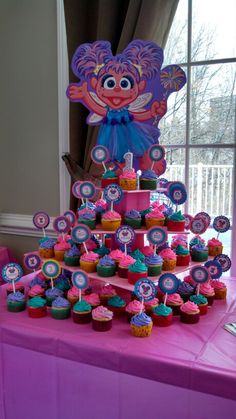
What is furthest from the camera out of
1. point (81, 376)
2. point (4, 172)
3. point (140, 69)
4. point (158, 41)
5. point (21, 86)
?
point (4, 172)

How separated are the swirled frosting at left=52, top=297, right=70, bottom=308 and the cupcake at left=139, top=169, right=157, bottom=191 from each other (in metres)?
0.57

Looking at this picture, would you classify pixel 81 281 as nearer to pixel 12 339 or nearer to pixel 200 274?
pixel 12 339

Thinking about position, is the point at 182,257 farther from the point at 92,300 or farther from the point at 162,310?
the point at 92,300

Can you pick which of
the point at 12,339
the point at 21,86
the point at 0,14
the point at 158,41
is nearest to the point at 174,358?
the point at 12,339

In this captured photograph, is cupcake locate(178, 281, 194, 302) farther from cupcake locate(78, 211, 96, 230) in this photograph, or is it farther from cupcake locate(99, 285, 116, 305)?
cupcake locate(78, 211, 96, 230)

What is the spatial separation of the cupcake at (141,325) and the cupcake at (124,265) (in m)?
0.19

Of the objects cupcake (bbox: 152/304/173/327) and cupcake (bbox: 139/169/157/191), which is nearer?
cupcake (bbox: 152/304/173/327)

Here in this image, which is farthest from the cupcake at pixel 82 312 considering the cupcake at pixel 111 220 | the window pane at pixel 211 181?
the window pane at pixel 211 181

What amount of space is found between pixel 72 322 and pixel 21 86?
6.14 feet

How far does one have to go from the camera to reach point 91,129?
8.25 ft

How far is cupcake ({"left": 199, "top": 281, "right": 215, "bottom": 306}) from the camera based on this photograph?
1740mm

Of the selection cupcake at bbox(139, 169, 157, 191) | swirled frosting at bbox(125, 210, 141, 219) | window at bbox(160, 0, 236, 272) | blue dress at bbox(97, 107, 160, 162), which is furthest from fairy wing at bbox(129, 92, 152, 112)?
window at bbox(160, 0, 236, 272)

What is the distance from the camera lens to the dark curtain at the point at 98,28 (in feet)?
7.52

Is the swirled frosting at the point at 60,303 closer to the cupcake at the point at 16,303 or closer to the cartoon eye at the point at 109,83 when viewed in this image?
the cupcake at the point at 16,303
